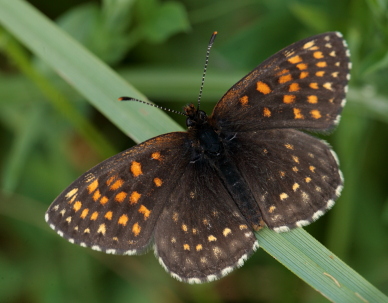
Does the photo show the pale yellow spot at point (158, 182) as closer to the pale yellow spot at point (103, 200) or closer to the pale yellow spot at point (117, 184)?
the pale yellow spot at point (117, 184)

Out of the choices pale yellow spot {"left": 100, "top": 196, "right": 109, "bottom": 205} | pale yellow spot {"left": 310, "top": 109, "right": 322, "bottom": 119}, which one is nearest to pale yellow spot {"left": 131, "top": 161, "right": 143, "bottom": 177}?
pale yellow spot {"left": 100, "top": 196, "right": 109, "bottom": 205}

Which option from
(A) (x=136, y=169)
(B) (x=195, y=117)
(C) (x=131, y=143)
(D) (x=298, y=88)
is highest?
(D) (x=298, y=88)

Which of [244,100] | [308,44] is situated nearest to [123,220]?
[244,100]

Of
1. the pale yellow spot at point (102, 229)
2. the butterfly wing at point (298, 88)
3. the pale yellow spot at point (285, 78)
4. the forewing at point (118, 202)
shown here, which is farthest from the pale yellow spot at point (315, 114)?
the pale yellow spot at point (102, 229)

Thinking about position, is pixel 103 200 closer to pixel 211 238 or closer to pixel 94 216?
pixel 94 216

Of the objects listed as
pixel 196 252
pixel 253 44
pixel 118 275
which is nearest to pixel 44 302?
pixel 118 275

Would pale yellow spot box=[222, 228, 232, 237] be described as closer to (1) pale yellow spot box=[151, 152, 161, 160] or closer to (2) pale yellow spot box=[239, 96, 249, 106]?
(1) pale yellow spot box=[151, 152, 161, 160]

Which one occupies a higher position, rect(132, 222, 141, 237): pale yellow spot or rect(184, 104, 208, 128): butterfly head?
rect(184, 104, 208, 128): butterfly head

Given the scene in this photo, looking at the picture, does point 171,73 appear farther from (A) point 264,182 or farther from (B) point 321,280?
(B) point 321,280
